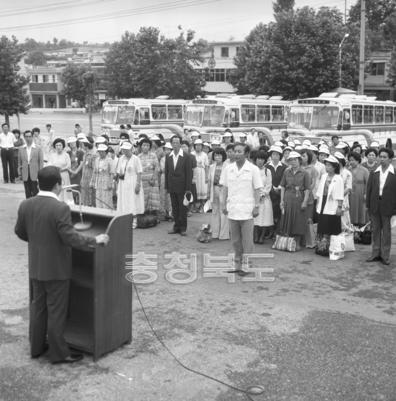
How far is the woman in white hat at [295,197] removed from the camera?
30.4ft

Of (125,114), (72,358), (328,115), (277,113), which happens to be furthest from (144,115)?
(72,358)

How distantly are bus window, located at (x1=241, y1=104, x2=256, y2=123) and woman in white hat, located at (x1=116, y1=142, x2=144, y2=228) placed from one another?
15979 millimetres

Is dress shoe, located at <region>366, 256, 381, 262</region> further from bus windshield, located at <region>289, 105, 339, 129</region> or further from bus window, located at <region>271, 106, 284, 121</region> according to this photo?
bus window, located at <region>271, 106, 284, 121</region>

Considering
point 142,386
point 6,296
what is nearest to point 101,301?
point 142,386

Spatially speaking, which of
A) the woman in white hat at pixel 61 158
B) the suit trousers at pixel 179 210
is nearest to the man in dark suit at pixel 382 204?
the suit trousers at pixel 179 210

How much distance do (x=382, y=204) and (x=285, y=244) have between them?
170cm

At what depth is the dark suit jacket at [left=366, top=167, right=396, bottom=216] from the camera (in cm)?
843

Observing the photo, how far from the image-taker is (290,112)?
25406 mm

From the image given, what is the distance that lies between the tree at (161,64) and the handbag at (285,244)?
130 ft

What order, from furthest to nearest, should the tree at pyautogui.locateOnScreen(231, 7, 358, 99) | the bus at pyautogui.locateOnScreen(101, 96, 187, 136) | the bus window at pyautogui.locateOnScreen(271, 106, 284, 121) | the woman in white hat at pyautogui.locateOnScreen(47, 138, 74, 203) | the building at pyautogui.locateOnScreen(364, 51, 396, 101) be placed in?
the building at pyautogui.locateOnScreen(364, 51, 396, 101) < the tree at pyautogui.locateOnScreen(231, 7, 358, 99) < the bus window at pyautogui.locateOnScreen(271, 106, 284, 121) < the bus at pyautogui.locateOnScreen(101, 96, 187, 136) < the woman in white hat at pyautogui.locateOnScreen(47, 138, 74, 203)

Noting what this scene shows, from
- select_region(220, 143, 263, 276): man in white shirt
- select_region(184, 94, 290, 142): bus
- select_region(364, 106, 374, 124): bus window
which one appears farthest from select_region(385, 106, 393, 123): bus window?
select_region(220, 143, 263, 276): man in white shirt

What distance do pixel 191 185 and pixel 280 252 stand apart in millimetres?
2114

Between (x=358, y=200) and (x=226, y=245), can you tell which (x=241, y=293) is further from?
(x=358, y=200)

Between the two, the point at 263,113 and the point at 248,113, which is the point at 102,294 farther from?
the point at 263,113
